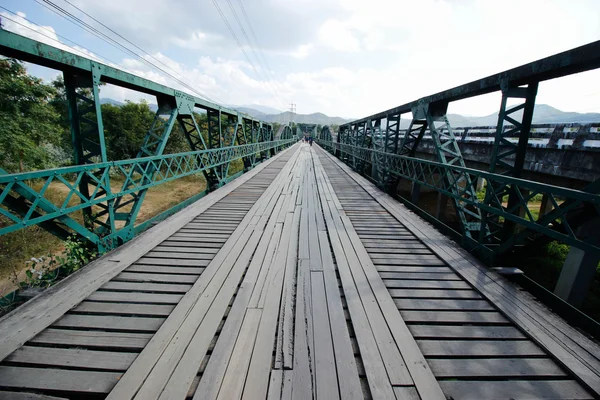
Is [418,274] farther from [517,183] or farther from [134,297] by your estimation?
[134,297]

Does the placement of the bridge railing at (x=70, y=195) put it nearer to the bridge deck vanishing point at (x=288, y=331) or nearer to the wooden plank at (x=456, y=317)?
the bridge deck vanishing point at (x=288, y=331)

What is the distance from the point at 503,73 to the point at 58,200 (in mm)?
20480

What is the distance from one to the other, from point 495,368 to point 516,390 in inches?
7.3

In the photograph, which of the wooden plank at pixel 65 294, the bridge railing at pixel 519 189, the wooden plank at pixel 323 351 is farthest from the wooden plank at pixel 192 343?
the bridge railing at pixel 519 189

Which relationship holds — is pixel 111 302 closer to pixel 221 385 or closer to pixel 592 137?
pixel 221 385

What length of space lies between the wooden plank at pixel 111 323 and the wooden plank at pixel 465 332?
103 inches

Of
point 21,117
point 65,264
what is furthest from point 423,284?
point 21,117

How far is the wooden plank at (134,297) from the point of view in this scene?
112 inches

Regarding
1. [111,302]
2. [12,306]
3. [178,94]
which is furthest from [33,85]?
[111,302]

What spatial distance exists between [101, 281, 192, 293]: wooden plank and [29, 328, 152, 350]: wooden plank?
27.2 inches

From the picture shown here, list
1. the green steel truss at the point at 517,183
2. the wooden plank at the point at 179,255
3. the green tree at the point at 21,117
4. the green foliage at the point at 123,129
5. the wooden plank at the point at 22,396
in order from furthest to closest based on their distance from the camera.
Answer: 1. the green foliage at the point at 123,129
2. the green tree at the point at 21,117
3. the wooden plank at the point at 179,255
4. the green steel truss at the point at 517,183
5. the wooden plank at the point at 22,396

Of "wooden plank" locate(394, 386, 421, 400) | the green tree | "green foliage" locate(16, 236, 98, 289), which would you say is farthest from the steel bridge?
the green tree

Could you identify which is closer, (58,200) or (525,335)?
(525,335)

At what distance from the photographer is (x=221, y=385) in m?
1.88
